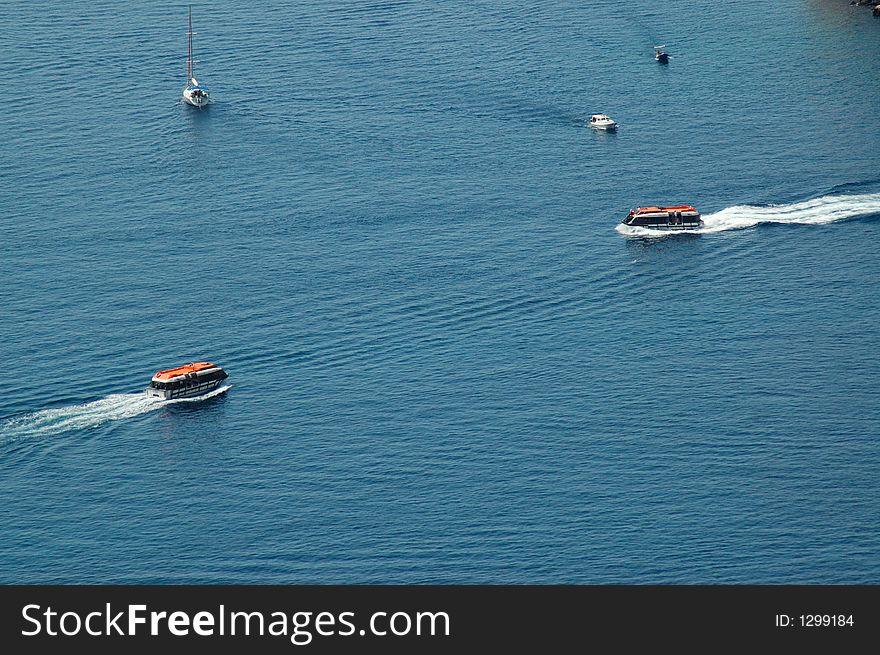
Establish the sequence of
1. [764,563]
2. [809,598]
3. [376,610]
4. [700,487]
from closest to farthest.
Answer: [376,610] < [809,598] < [764,563] < [700,487]

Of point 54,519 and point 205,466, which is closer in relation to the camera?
point 54,519

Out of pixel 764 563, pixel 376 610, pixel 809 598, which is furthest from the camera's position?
pixel 764 563

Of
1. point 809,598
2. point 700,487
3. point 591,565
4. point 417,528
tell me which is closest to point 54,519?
point 417,528

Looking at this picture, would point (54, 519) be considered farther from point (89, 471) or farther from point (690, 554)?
point (690, 554)

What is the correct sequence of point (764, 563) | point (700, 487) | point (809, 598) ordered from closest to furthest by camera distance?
point (809, 598) → point (764, 563) → point (700, 487)

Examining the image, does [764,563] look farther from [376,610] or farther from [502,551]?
[376,610]

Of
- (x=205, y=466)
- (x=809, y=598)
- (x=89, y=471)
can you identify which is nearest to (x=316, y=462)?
(x=205, y=466)

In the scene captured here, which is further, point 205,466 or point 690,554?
point 205,466

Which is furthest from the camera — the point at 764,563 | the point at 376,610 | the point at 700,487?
the point at 700,487

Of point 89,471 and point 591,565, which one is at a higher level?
point 89,471
